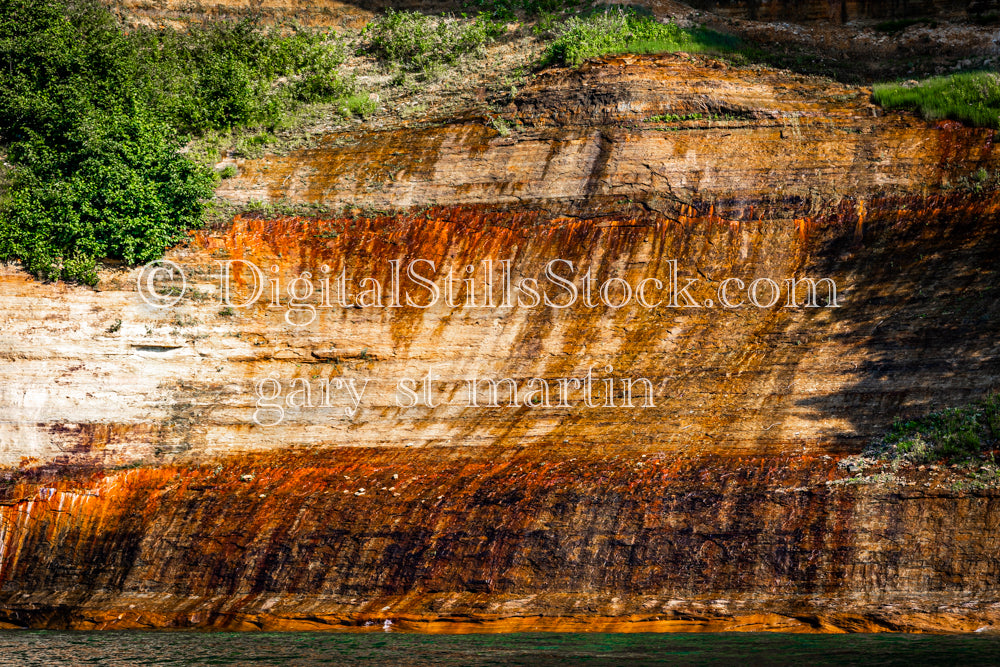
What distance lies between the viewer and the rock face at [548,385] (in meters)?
11.0

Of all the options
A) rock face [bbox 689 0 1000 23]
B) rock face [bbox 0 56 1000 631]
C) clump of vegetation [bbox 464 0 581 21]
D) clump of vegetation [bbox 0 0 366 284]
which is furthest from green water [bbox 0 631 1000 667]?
rock face [bbox 689 0 1000 23]

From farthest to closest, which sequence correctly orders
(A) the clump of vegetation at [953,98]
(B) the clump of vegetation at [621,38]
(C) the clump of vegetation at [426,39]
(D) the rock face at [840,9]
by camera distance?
(D) the rock face at [840,9] < (C) the clump of vegetation at [426,39] < (B) the clump of vegetation at [621,38] < (A) the clump of vegetation at [953,98]

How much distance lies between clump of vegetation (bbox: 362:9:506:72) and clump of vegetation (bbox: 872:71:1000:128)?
9.36 meters

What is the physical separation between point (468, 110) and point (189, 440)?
8500 millimetres

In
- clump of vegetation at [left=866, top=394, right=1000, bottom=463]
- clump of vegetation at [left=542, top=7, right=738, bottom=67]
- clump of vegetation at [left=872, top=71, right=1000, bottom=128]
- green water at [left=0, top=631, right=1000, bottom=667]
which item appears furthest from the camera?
clump of vegetation at [left=542, top=7, right=738, bottom=67]

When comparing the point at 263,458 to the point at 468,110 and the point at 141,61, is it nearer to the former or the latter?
the point at 468,110

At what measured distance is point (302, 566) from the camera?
12305mm

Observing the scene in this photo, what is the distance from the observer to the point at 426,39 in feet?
71.5

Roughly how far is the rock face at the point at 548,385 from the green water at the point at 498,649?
1.55ft

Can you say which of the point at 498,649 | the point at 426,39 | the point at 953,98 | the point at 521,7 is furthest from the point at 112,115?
the point at 953,98

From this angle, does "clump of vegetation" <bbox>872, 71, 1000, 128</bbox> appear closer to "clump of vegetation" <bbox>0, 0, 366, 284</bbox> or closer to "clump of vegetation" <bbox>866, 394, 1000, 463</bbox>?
"clump of vegetation" <bbox>866, 394, 1000, 463</bbox>

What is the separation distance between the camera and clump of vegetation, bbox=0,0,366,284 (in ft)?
52.8

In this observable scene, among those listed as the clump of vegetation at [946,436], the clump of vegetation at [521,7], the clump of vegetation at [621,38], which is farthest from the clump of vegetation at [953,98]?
the clump of vegetation at [521,7]

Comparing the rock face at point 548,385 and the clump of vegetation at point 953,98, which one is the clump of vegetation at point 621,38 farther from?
the clump of vegetation at point 953,98
